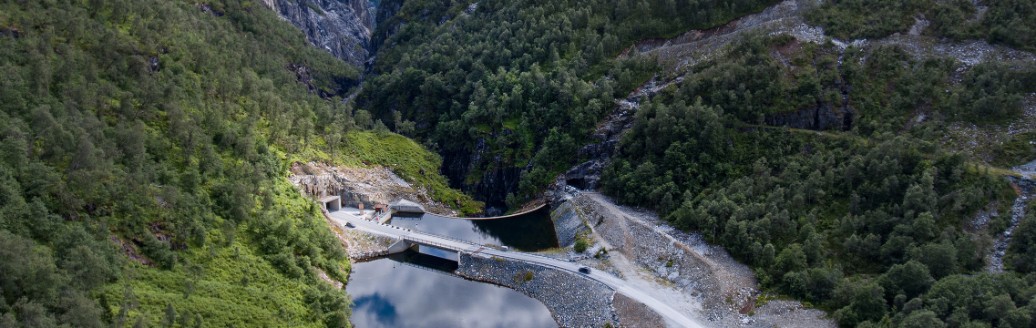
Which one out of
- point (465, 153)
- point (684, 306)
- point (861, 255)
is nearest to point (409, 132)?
point (465, 153)

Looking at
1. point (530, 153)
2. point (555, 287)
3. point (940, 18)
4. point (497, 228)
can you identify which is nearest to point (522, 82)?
point (530, 153)

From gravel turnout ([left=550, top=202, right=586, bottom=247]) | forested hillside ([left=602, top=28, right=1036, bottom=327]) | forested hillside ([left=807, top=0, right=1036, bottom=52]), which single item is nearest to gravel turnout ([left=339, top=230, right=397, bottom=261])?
gravel turnout ([left=550, top=202, right=586, bottom=247])

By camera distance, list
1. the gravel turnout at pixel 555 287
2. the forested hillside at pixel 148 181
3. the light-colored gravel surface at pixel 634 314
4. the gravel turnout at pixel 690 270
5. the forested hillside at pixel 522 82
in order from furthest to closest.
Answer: the forested hillside at pixel 522 82, the gravel turnout at pixel 555 287, the light-colored gravel surface at pixel 634 314, the gravel turnout at pixel 690 270, the forested hillside at pixel 148 181

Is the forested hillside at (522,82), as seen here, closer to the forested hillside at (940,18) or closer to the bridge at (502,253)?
the forested hillside at (940,18)

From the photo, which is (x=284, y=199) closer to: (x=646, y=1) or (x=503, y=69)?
(x=503, y=69)

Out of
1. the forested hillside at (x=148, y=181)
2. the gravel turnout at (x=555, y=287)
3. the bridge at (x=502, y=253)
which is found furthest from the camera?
the gravel turnout at (x=555, y=287)

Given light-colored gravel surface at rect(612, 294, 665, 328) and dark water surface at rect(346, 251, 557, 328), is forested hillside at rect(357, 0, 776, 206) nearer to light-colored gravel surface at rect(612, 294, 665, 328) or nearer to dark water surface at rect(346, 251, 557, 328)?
dark water surface at rect(346, 251, 557, 328)

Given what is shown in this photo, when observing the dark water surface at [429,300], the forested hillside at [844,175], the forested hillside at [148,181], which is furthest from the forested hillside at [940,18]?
the forested hillside at [148,181]
